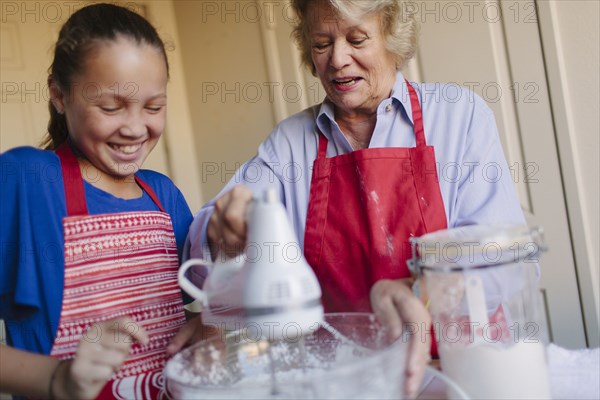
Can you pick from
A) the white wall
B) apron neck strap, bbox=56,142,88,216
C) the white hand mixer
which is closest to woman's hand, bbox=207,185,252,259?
the white hand mixer

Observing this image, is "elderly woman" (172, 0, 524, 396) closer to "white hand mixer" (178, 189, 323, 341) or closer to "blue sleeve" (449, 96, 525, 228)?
"blue sleeve" (449, 96, 525, 228)

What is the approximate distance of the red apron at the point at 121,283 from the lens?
1.02m

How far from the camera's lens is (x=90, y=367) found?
0.76 meters

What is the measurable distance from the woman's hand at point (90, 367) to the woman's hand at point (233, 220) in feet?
0.64

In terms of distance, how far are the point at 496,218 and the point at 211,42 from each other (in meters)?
2.10

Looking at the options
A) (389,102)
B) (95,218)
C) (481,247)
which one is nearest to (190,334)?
(95,218)

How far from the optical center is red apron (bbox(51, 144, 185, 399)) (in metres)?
1.02

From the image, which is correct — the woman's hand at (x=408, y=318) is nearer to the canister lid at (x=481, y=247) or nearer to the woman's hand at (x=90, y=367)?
the canister lid at (x=481, y=247)

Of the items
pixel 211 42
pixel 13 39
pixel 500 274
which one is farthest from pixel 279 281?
pixel 211 42

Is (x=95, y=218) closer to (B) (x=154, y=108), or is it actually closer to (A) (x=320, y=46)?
(B) (x=154, y=108)

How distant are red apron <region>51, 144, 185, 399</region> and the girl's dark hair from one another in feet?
0.50

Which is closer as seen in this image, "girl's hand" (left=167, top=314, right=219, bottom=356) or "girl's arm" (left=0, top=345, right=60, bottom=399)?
"girl's arm" (left=0, top=345, right=60, bottom=399)

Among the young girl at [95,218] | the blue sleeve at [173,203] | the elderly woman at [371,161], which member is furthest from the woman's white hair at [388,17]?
the blue sleeve at [173,203]

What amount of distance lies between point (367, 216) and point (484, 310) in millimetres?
468
